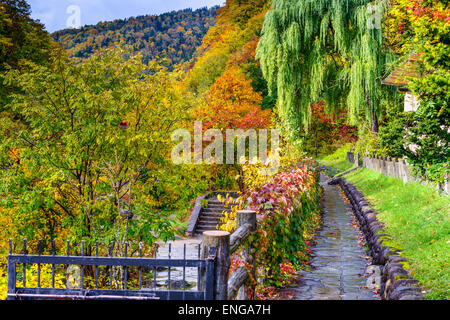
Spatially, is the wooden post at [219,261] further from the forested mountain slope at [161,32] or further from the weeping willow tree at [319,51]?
the forested mountain slope at [161,32]

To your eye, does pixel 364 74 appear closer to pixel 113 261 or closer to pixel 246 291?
pixel 246 291

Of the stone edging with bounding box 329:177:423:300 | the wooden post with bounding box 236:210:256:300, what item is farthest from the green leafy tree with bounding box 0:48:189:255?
the stone edging with bounding box 329:177:423:300

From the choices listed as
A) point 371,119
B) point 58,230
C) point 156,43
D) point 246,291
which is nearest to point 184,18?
point 156,43

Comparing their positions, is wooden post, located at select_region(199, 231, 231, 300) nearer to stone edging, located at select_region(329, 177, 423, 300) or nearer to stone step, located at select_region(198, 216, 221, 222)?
stone edging, located at select_region(329, 177, 423, 300)

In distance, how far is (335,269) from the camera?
24.2 feet

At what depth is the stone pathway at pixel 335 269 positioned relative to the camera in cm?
590

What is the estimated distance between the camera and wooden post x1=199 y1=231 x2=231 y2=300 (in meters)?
3.55

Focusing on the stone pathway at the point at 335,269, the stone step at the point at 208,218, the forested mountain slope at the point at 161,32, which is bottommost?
the stone step at the point at 208,218

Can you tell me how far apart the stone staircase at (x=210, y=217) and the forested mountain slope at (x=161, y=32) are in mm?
54390

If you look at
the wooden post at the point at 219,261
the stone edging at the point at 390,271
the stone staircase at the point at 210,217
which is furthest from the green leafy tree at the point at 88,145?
the stone staircase at the point at 210,217

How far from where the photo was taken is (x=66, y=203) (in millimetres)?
10125

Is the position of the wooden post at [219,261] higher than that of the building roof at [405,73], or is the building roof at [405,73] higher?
the building roof at [405,73]
